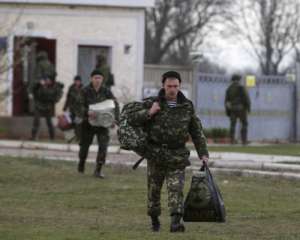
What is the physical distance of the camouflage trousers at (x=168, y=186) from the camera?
37.3 ft

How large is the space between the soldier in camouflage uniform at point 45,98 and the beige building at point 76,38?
190cm

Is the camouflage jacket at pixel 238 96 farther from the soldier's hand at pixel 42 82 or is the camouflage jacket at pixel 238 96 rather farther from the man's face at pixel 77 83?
the soldier's hand at pixel 42 82

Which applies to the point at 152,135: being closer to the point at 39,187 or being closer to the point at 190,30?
the point at 39,187

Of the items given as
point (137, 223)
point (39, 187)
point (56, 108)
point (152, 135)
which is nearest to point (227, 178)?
point (39, 187)

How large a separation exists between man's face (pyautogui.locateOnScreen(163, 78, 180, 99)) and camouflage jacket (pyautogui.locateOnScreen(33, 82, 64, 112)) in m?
16.1

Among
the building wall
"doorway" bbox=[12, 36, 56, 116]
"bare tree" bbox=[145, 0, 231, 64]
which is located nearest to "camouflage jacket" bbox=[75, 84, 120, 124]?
the building wall

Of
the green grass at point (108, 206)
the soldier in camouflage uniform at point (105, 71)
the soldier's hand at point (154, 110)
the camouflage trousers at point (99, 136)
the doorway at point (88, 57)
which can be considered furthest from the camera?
the doorway at point (88, 57)

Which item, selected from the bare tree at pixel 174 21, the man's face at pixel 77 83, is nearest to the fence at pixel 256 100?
the man's face at pixel 77 83

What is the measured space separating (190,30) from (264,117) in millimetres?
19420

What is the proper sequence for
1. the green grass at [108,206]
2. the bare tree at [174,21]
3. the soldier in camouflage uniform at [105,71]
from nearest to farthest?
the green grass at [108,206] < the soldier in camouflage uniform at [105,71] < the bare tree at [174,21]

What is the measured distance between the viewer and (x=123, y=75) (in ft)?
99.9

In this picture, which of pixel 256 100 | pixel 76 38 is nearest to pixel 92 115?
pixel 76 38

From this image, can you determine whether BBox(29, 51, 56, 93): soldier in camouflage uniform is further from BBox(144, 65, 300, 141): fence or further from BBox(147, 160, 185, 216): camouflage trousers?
BBox(147, 160, 185, 216): camouflage trousers

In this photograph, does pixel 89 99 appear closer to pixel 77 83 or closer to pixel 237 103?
pixel 77 83
